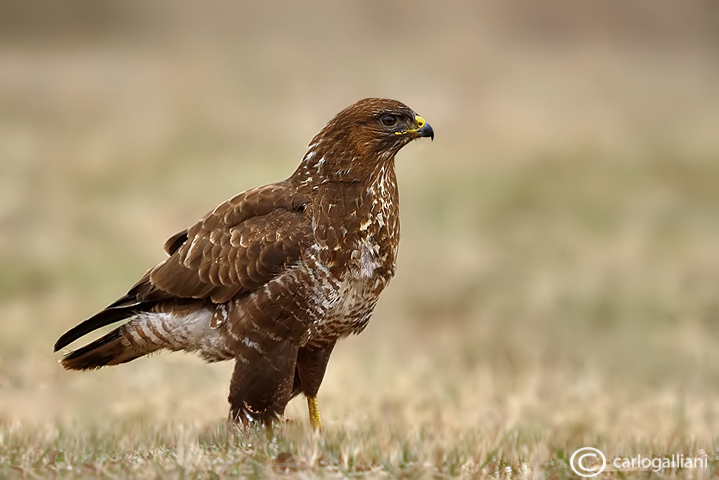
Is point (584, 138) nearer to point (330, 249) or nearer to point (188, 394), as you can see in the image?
point (188, 394)

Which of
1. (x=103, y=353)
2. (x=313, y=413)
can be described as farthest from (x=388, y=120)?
(x=103, y=353)

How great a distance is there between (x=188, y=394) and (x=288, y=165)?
8.13m

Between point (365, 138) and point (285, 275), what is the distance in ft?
3.28

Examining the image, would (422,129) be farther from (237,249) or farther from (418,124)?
(237,249)

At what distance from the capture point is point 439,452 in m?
4.50

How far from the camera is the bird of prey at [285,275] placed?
524cm

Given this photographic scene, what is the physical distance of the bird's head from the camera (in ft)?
18.1

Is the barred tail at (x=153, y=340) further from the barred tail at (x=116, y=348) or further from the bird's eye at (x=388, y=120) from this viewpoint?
the bird's eye at (x=388, y=120)

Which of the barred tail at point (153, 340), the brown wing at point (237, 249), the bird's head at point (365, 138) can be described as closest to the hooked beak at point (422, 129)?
the bird's head at point (365, 138)

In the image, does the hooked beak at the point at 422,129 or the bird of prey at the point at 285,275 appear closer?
the bird of prey at the point at 285,275

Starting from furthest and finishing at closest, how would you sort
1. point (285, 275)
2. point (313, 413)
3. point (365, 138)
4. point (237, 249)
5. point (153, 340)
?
point (313, 413) → point (153, 340) → point (365, 138) → point (237, 249) → point (285, 275)

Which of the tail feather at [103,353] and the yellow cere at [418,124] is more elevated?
the yellow cere at [418,124]

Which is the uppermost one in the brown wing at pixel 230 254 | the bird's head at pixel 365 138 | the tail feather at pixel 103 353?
the bird's head at pixel 365 138

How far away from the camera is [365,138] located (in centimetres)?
552
